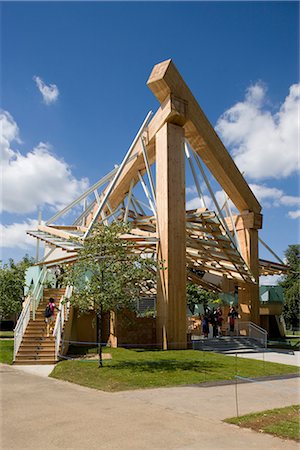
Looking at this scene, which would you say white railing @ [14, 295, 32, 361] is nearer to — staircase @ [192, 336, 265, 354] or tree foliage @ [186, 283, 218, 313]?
staircase @ [192, 336, 265, 354]

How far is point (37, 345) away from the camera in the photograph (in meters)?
16.4

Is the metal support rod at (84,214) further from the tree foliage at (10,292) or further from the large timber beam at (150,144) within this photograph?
the tree foliage at (10,292)

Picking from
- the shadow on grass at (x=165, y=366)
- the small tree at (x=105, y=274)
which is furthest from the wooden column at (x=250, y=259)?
the small tree at (x=105, y=274)

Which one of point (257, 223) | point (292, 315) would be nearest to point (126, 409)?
point (257, 223)

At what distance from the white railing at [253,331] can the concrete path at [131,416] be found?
1150 centimetres

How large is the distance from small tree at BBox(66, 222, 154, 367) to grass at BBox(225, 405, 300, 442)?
6.99 meters

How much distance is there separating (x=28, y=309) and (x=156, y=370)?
23.4 ft

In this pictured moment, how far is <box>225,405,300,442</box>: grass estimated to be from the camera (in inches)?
268

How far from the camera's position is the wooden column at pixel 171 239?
19.6 m

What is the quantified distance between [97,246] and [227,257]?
43.5 feet

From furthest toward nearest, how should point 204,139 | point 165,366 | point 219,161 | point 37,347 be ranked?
point 219,161 → point 204,139 → point 37,347 → point 165,366

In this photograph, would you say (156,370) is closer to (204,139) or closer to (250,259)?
(204,139)

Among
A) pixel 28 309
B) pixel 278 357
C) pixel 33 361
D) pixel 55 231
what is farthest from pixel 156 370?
pixel 55 231

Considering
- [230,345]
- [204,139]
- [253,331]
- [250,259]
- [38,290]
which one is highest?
[204,139]
